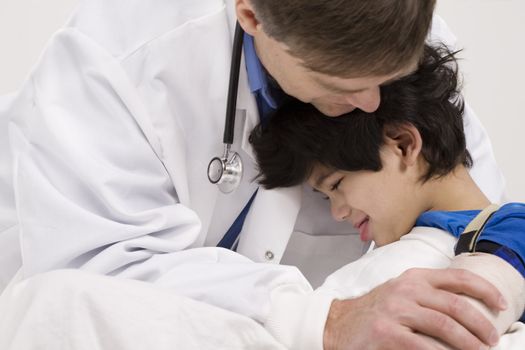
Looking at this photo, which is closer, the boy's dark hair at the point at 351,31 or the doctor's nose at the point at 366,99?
the boy's dark hair at the point at 351,31

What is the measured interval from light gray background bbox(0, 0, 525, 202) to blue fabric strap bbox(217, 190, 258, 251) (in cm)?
115

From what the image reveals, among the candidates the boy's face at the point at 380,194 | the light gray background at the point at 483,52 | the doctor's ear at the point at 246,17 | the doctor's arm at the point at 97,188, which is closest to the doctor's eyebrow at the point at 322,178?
the boy's face at the point at 380,194

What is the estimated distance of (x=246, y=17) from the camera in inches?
56.2

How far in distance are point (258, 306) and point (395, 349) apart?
0.24 m

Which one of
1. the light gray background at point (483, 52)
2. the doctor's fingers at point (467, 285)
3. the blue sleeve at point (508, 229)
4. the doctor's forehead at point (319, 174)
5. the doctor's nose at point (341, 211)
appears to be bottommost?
the light gray background at point (483, 52)

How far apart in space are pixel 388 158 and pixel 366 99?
213 millimetres

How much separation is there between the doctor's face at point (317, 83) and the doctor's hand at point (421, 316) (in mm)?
303

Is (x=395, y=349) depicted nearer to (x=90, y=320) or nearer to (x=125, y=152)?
(x=90, y=320)

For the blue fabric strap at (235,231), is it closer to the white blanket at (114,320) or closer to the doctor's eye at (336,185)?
the doctor's eye at (336,185)

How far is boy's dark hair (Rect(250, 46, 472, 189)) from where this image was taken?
1.62 meters

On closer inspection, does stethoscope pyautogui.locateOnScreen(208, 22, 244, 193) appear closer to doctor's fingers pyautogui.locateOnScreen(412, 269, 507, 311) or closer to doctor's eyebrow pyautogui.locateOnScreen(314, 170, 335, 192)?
doctor's eyebrow pyautogui.locateOnScreen(314, 170, 335, 192)

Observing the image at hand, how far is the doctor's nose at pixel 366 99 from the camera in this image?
145 centimetres

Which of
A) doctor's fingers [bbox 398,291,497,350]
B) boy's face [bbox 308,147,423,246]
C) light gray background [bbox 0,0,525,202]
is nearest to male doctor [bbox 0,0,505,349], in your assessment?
doctor's fingers [bbox 398,291,497,350]

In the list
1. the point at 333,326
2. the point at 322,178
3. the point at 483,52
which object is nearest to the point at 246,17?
the point at 322,178
